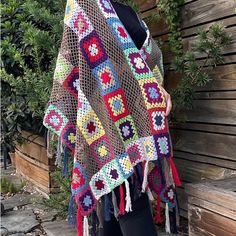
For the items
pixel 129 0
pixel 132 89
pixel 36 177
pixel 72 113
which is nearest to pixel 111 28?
pixel 132 89

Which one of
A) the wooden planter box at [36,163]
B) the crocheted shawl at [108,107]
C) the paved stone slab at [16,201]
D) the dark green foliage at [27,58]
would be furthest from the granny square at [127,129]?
the paved stone slab at [16,201]

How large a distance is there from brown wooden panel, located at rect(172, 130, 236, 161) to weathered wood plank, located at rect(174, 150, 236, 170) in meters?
0.02

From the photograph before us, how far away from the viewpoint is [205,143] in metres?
3.03

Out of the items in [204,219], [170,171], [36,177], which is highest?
[170,171]

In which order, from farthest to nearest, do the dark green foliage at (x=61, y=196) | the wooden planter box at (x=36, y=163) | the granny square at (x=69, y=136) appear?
1. the wooden planter box at (x=36, y=163)
2. the dark green foliage at (x=61, y=196)
3. the granny square at (x=69, y=136)

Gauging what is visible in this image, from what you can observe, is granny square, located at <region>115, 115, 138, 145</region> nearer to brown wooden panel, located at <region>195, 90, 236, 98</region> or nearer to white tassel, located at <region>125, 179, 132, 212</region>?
white tassel, located at <region>125, 179, 132, 212</region>

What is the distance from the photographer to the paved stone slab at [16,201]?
4.30m

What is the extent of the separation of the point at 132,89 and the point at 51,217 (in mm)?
2297

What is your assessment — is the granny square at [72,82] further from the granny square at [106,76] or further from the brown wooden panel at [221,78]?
the brown wooden panel at [221,78]

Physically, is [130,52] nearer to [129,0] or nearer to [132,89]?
[132,89]

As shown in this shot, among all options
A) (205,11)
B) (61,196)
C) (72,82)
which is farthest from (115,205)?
(61,196)

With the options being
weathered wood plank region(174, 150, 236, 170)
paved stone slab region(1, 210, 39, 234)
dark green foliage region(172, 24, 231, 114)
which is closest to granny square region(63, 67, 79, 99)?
dark green foliage region(172, 24, 231, 114)

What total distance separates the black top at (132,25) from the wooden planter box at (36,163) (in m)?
2.42

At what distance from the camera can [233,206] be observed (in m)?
2.02
